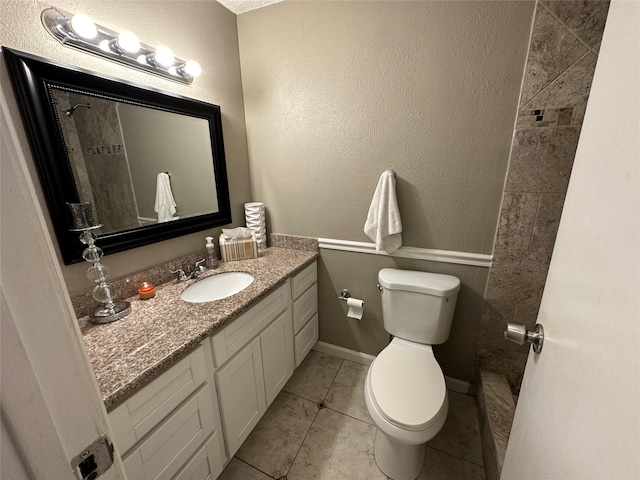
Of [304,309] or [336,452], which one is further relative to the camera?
[304,309]

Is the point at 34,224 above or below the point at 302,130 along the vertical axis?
below

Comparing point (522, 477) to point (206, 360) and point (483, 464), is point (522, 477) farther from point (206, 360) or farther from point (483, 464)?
point (206, 360)

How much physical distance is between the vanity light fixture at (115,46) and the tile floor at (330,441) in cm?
195

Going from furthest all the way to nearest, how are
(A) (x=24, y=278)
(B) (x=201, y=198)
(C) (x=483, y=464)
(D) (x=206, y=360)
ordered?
1. (B) (x=201, y=198)
2. (C) (x=483, y=464)
3. (D) (x=206, y=360)
4. (A) (x=24, y=278)

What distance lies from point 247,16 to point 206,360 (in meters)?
1.96

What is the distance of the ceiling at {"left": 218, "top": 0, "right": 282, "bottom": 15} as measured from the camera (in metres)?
1.53

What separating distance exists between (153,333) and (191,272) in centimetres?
58

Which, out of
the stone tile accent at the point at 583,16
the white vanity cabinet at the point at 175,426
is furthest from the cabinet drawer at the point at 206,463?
the stone tile accent at the point at 583,16

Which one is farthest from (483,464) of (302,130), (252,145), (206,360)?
(252,145)

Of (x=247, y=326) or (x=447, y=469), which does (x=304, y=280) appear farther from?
(x=447, y=469)

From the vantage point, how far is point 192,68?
4.51ft

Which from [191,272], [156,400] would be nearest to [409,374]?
[156,400]

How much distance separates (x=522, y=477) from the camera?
638 mm

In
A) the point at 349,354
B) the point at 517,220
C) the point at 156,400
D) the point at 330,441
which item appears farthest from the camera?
the point at 349,354
